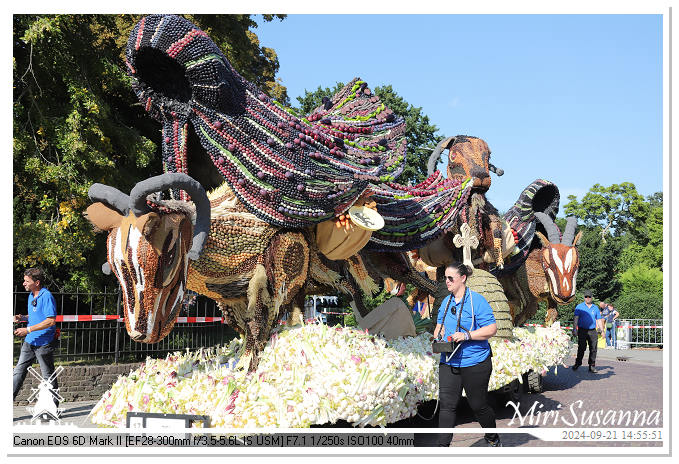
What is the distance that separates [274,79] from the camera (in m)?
18.0

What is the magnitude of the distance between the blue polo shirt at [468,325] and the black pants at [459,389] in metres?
0.04

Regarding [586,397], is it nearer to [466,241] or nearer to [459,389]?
[466,241]

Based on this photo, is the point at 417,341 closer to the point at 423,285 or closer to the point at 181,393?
the point at 423,285

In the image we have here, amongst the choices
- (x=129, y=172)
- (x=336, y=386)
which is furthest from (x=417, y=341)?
(x=129, y=172)

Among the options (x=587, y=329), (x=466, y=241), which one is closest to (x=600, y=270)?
(x=587, y=329)

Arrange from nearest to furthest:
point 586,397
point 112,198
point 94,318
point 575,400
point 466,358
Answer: point 112,198 → point 466,358 → point 575,400 → point 586,397 → point 94,318

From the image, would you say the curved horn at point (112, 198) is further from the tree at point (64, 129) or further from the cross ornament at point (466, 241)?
the tree at point (64, 129)

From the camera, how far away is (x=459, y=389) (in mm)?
4648

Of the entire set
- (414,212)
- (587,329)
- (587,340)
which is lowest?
(587,340)

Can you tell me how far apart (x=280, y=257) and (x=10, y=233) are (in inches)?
83.7

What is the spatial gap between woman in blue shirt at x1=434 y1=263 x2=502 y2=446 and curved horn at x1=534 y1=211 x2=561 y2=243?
6.06 meters

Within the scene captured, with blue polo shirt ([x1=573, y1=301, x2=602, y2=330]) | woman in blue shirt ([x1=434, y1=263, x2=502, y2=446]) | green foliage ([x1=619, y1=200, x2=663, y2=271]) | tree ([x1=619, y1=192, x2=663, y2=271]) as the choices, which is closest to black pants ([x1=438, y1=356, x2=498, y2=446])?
woman in blue shirt ([x1=434, y1=263, x2=502, y2=446])

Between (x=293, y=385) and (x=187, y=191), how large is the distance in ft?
5.47

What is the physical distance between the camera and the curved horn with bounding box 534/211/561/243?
10328mm
